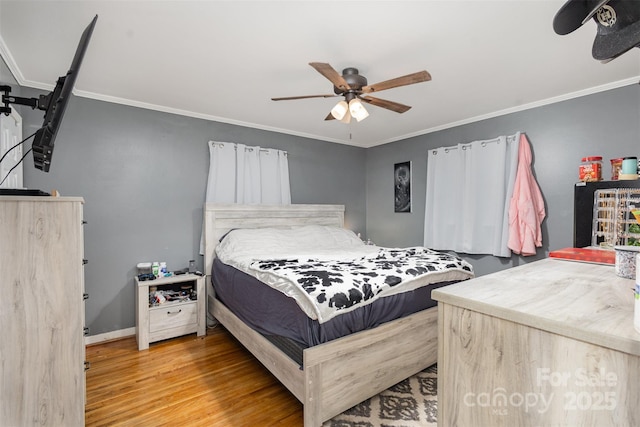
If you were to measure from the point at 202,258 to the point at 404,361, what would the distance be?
8.12ft

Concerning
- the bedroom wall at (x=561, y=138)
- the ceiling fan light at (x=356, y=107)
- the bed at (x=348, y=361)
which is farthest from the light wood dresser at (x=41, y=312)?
the bedroom wall at (x=561, y=138)

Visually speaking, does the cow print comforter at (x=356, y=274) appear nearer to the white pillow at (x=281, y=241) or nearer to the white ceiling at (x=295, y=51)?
the white pillow at (x=281, y=241)

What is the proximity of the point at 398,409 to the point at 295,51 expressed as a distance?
8.30 feet

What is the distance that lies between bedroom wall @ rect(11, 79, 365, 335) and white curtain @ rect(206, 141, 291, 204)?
130 mm

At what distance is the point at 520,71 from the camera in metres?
Answer: 2.48

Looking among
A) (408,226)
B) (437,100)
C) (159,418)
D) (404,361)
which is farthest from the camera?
(408,226)

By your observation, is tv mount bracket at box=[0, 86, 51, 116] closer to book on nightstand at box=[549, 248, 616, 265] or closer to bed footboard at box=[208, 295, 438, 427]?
bed footboard at box=[208, 295, 438, 427]

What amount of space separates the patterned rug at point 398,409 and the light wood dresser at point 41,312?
1425 millimetres

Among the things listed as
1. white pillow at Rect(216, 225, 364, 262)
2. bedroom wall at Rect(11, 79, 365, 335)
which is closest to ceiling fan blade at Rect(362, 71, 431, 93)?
white pillow at Rect(216, 225, 364, 262)

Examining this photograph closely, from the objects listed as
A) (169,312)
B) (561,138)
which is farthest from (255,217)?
(561,138)

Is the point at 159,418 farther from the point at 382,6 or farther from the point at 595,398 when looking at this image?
the point at 382,6

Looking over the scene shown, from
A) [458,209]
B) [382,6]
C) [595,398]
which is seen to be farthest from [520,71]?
[595,398]

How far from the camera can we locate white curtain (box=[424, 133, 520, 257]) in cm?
342

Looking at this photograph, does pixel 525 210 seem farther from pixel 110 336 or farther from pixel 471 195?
pixel 110 336
